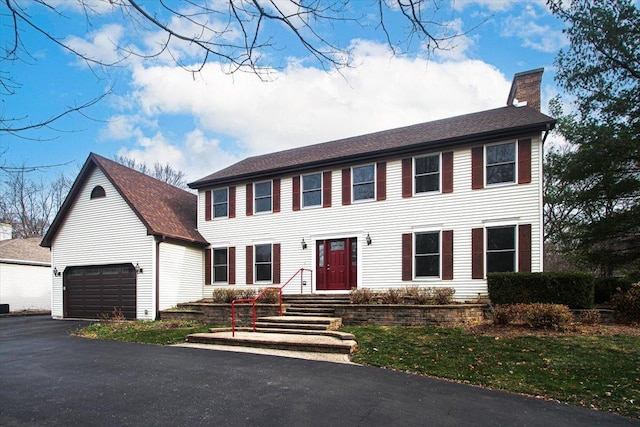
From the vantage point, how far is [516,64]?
5.33 m

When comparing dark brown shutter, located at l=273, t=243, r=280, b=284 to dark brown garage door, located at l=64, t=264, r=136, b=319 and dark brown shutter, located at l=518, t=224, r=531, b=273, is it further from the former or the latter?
dark brown shutter, located at l=518, t=224, r=531, b=273

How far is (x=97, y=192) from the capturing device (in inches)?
702

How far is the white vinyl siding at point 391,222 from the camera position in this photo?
13078 millimetres

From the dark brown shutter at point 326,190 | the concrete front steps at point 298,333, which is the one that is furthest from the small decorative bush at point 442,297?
the dark brown shutter at point 326,190

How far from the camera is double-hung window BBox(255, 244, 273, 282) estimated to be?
17047 millimetres

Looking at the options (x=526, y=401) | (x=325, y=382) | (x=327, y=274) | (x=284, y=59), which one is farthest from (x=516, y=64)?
(x=327, y=274)

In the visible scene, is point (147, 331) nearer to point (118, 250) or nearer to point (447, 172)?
point (118, 250)

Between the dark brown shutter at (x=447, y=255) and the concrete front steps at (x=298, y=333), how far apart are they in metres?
3.53

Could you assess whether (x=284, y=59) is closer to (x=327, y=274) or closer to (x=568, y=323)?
(x=568, y=323)

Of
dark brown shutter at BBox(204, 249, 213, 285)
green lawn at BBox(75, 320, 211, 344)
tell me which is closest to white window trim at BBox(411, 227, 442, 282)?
green lawn at BBox(75, 320, 211, 344)

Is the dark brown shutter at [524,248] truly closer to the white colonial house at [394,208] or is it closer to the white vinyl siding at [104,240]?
the white colonial house at [394,208]

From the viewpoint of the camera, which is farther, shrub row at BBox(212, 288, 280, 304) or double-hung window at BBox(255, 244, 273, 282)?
double-hung window at BBox(255, 244, 273, 282)

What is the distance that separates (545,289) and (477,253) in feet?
8.24

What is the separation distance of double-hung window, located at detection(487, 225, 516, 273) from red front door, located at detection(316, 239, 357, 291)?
474cm
